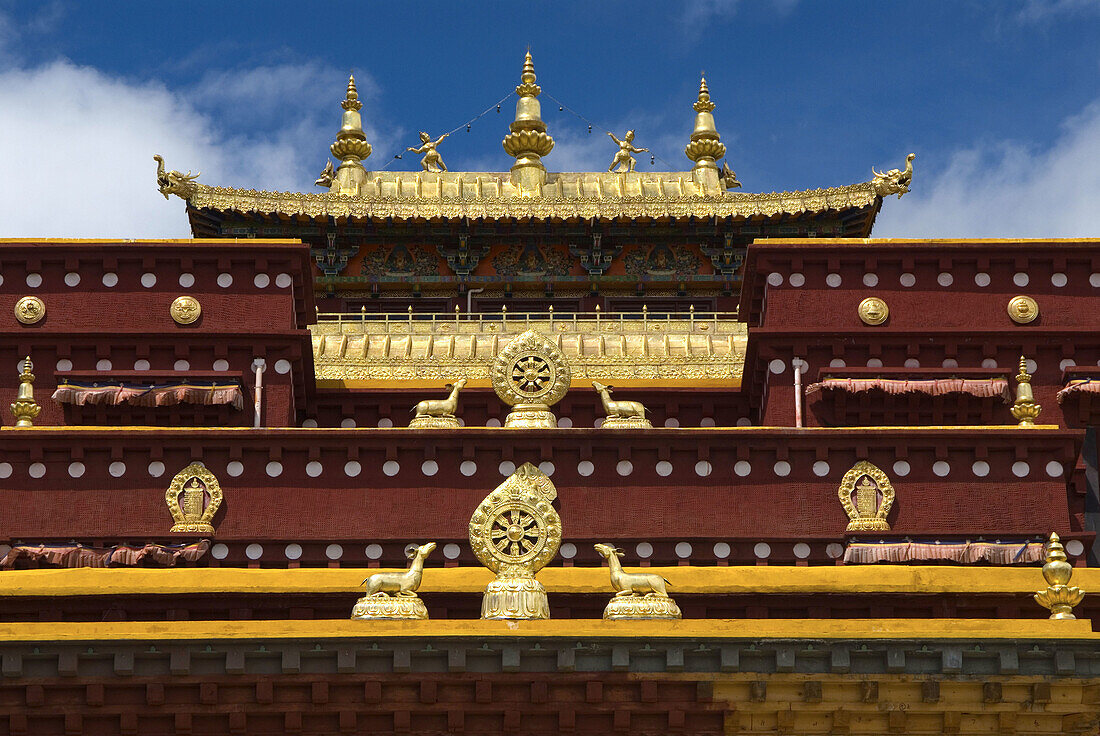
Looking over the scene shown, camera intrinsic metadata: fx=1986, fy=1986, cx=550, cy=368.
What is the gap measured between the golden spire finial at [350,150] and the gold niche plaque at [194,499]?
57.8 ft

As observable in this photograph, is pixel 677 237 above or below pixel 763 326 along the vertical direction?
above

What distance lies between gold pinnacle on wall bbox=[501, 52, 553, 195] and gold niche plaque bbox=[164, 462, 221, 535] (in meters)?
19.0

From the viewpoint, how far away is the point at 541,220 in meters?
46.9

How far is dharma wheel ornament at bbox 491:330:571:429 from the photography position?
104 feet

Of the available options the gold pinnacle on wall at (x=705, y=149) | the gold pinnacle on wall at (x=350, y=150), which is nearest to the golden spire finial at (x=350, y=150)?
the gold pinnacle on wall at (x=350, y=150)

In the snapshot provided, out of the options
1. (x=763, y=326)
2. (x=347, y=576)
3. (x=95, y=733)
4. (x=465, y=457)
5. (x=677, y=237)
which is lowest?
(x=95, y=733)

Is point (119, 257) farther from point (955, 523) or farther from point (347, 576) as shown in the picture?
point (955, 523)

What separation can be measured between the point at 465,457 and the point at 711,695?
9896 millimetres

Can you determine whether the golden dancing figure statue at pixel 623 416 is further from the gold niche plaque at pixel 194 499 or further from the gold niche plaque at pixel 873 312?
the gold niche plaque at pixel 194 499

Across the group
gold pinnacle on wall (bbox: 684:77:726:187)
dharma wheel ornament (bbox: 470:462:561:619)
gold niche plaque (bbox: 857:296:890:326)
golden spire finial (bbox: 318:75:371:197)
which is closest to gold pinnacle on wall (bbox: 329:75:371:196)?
golden spire finial (bbox: 318:75:371:197)

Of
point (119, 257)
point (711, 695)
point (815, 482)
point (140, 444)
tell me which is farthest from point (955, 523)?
point (119, 257)

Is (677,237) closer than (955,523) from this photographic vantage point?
No

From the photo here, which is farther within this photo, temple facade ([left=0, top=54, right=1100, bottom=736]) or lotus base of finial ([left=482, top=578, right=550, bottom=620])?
lotus base of finial ([left=482, top=578, right=550, bottom=620])

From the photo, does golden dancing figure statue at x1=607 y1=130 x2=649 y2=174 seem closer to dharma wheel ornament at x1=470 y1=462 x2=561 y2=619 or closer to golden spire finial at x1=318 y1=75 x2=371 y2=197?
golden spire finial at x1=318 y1=75 x2=371 y2=197
